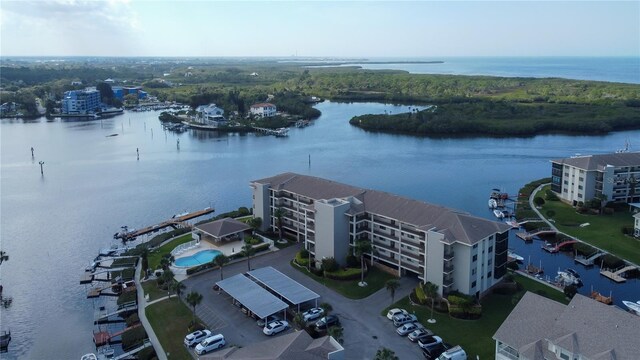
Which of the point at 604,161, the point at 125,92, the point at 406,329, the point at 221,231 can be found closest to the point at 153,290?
the point at 221,231

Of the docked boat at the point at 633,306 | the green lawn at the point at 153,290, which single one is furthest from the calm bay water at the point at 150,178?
the green lawn at the point at 153,290

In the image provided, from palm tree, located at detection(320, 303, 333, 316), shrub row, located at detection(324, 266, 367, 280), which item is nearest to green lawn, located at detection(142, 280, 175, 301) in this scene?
shrub row, located at detection(324, 266, 367, 280)

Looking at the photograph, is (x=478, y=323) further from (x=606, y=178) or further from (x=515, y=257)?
(x=606, y=178)

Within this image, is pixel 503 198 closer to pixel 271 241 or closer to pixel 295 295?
pixel 271 241

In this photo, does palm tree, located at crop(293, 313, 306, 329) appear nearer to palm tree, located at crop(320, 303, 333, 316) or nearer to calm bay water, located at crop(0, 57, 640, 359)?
palm tree, located at crop(320, 303, 333, 316)

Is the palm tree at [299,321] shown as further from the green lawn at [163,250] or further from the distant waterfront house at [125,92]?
the distant waterfront house at [125,92]

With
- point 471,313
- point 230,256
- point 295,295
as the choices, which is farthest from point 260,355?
point 230,256
